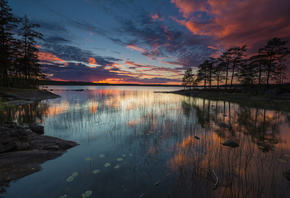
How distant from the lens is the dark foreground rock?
4.15 meters

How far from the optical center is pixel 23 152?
522 centimetres

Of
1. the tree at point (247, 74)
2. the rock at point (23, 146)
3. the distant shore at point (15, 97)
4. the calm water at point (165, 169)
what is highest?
the tree at point (247, 74)

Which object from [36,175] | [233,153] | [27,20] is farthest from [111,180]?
[27,20]

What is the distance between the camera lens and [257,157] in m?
5.30

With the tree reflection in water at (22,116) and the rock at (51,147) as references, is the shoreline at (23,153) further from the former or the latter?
the tree reflection in water at (22,116)

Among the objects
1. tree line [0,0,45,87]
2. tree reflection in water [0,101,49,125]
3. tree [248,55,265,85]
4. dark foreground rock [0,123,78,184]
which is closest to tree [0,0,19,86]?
tree line [0,0,45,87]

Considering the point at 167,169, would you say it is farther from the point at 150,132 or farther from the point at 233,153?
the point at 150,132

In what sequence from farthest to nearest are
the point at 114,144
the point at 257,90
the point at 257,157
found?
the point at 257,90
the point at 114,144
the point at 257,157

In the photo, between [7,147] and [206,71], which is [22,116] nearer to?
[7,147]

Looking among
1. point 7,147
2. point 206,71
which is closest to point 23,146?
point 7,147

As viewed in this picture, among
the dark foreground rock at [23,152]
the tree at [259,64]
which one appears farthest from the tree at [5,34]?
the tree at [259,64]

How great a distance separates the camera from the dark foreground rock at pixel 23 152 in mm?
4150

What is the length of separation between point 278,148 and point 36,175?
433 inches

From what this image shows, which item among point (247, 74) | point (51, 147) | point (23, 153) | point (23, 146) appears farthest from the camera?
point (247, 74)
